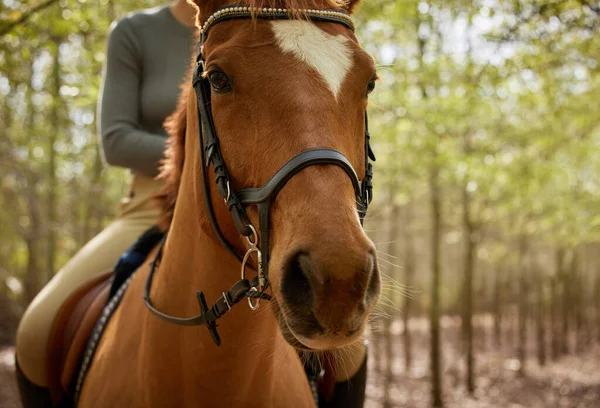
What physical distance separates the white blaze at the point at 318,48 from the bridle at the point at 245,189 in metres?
0.06

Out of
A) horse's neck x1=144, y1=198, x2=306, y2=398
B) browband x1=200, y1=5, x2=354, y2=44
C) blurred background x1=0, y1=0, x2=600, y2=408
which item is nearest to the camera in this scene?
browband x1=200, y1=5, x2=354, y2=44

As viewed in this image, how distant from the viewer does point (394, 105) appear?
10992 millimetres

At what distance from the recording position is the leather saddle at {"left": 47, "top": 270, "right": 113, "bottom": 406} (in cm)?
328

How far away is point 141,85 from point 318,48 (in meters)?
2.07

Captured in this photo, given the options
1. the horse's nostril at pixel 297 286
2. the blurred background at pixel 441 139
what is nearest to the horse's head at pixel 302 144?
the horse's nostril at pixel 297 286

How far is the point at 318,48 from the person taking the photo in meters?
2.08

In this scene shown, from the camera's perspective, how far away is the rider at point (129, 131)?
3375mm

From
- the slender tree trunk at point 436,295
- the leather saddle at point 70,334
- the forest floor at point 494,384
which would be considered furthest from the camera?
the forest floor at point 494,384

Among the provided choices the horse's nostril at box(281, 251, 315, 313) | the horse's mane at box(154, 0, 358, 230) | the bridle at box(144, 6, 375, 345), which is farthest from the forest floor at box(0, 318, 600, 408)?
the horse's nostril at box(281, 251, 315, 313)

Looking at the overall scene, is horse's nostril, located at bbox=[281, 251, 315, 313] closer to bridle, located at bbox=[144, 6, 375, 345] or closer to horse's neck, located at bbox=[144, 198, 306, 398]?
bridle, located at bbox=[144, 6, 375, 345]

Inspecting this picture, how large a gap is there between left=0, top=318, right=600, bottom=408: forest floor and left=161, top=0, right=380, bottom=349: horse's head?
1010 centimetres

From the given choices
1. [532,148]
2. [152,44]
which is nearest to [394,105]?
[532,148]

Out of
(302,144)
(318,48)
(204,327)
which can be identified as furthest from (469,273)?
(302,144)

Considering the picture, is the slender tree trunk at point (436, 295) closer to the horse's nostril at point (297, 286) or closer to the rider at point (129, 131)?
the rider at point (129, 131)
